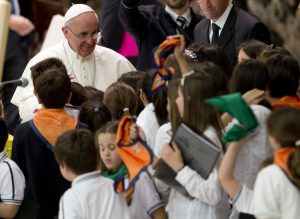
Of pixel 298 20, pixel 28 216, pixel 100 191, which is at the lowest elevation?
pixel 298 20

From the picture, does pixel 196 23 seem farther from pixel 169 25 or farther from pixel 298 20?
pixel 298 20

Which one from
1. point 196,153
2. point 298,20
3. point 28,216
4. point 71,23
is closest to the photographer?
point 196,153

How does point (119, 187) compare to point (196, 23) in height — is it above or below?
above

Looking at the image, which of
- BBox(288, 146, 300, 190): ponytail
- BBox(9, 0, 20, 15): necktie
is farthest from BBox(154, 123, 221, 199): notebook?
BBox(9, 0, 20, 15): necktie

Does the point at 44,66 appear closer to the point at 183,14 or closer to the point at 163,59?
the point at 163,59

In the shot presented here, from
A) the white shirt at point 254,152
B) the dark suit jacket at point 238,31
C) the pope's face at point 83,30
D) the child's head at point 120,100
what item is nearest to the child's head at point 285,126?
the white shirt at point 254,152

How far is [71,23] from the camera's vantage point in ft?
25.8

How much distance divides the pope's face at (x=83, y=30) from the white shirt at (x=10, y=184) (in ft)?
5.50

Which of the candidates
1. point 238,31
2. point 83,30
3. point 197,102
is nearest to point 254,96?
point 197,102

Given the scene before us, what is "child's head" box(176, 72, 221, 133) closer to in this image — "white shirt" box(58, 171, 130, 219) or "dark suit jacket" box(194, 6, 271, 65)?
"white shirt" box(58, 171, 130, 219)

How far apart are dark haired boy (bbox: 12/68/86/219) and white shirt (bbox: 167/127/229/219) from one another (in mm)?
894

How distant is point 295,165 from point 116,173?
104 centimetres

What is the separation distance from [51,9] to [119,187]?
7.15 m

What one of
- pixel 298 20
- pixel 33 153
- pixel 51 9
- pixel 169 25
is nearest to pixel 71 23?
pixel 169 25
